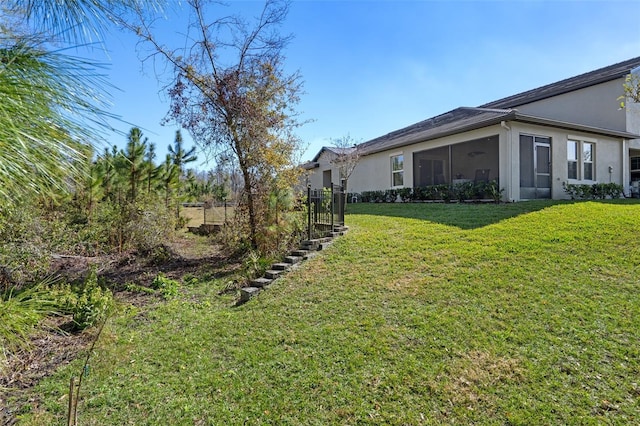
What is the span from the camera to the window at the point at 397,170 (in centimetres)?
1552

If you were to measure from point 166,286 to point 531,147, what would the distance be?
12.0 metres

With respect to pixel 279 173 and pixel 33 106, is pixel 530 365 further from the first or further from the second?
pixel 279 173

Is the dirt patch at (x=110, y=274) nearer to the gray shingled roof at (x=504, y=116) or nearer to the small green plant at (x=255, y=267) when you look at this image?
the small green plant at (x=255, y=267)

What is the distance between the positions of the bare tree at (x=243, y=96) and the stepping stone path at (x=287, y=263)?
58.8 inches

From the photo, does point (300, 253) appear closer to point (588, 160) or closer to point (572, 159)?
point (572, 159)

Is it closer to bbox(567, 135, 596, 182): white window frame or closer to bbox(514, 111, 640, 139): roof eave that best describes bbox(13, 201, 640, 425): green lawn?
bbox(514, 111, 640, 139): roof eave

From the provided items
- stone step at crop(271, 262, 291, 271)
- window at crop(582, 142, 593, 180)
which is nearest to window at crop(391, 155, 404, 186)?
window at crop(582, 142, 593, 180)

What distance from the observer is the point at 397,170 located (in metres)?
15.8

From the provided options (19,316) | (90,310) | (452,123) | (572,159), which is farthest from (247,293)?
(572,159)

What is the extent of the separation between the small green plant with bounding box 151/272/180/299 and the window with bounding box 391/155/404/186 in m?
11.3

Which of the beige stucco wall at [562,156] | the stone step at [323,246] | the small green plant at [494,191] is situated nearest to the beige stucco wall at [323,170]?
the small green plant at [494,191]

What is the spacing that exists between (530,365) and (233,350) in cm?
322

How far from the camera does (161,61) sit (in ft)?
27.2

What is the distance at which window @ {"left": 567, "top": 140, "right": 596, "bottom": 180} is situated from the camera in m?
12.6
